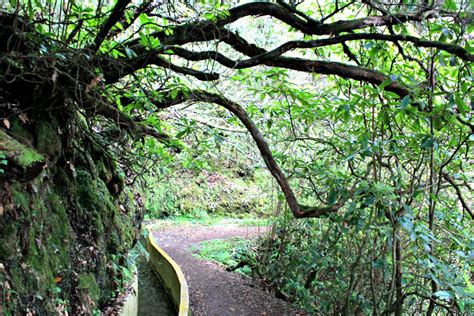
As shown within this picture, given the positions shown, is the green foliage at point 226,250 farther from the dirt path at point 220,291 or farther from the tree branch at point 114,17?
the tree branch at point 114,17

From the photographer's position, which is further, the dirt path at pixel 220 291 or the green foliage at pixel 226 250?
the green foliage at pixel 226 250

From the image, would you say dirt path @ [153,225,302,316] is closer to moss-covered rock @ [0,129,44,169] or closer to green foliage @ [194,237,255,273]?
green foliage @ [194,237,255,273]

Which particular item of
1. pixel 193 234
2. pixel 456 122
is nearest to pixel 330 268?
pixel 456 122

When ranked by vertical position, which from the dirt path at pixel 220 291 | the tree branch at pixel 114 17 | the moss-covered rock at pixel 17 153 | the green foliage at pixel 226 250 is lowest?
the dirt path at pixel 220 291

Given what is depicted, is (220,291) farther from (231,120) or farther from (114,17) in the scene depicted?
(114,17)

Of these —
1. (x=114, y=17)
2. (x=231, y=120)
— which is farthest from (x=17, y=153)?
(x=231, y=120)

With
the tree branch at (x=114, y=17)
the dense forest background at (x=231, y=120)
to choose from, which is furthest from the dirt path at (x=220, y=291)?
the tree branch at (x=114, y=17)

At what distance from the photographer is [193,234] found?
1719 cm

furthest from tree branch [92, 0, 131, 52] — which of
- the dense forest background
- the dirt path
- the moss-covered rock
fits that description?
the dirt path

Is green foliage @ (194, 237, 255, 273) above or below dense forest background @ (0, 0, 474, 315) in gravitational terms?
Result: below

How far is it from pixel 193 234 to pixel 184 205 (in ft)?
13.3

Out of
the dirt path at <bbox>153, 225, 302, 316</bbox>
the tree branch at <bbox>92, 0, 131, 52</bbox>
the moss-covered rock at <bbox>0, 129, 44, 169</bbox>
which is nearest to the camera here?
the tree branch at <bbox>92, 0, 131, 52</bbox>

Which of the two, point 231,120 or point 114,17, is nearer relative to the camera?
point 114,17

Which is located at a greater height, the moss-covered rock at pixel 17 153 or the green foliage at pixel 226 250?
the moss-covered rock at pixel 17 153
